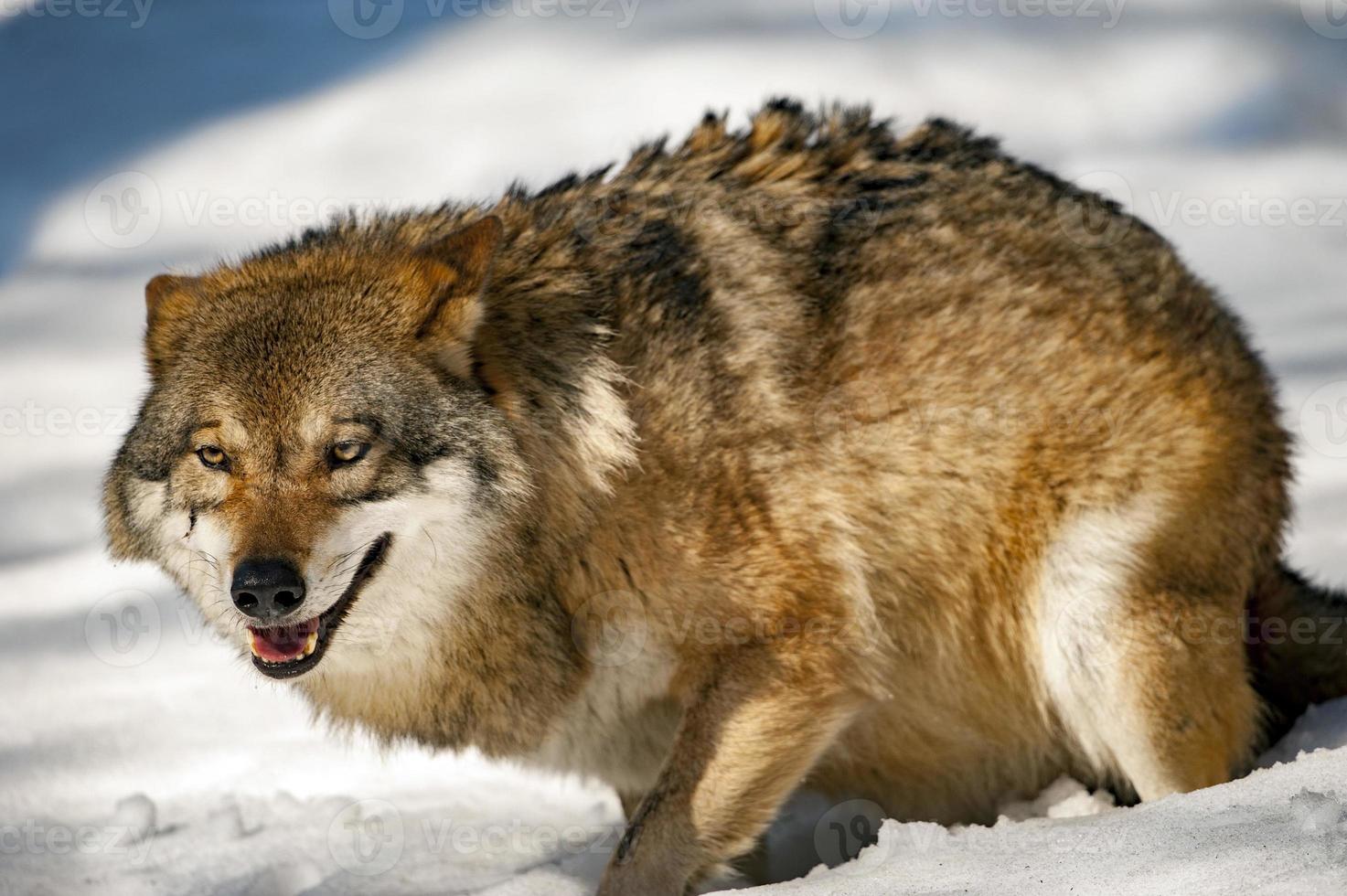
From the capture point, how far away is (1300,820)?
256 cm

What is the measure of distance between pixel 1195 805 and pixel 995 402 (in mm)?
1184

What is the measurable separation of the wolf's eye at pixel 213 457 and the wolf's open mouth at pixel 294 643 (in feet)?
1.22

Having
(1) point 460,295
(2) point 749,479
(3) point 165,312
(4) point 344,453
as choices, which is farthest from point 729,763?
(3) point 165,312

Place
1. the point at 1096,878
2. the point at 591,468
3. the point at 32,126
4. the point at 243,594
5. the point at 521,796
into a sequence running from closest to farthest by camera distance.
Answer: the point at 1096,878
the point at 243,594
the point at 591,468
the point at 521,796
the point at 32,126

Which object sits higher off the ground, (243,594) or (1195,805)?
(243,594)

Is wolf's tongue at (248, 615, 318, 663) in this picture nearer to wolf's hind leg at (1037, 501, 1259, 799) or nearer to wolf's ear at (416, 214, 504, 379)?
wolf's ear at (416, 214, 504, 379)

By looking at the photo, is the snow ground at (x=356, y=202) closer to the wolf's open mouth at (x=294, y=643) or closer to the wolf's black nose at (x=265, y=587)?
the wolf's open mouth at (x=294, y=643)

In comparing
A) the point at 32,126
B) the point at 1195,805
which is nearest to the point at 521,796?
the point at 1195,805

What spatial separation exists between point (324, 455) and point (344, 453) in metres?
0.04

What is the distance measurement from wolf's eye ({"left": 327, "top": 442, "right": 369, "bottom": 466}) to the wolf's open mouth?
19 centimetres

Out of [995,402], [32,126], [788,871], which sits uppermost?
[32,126]

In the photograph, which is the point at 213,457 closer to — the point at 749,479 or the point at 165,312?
the point at 165,312

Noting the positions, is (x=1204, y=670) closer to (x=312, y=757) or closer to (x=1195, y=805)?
(x=1195, y=805)

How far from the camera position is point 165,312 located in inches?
137
